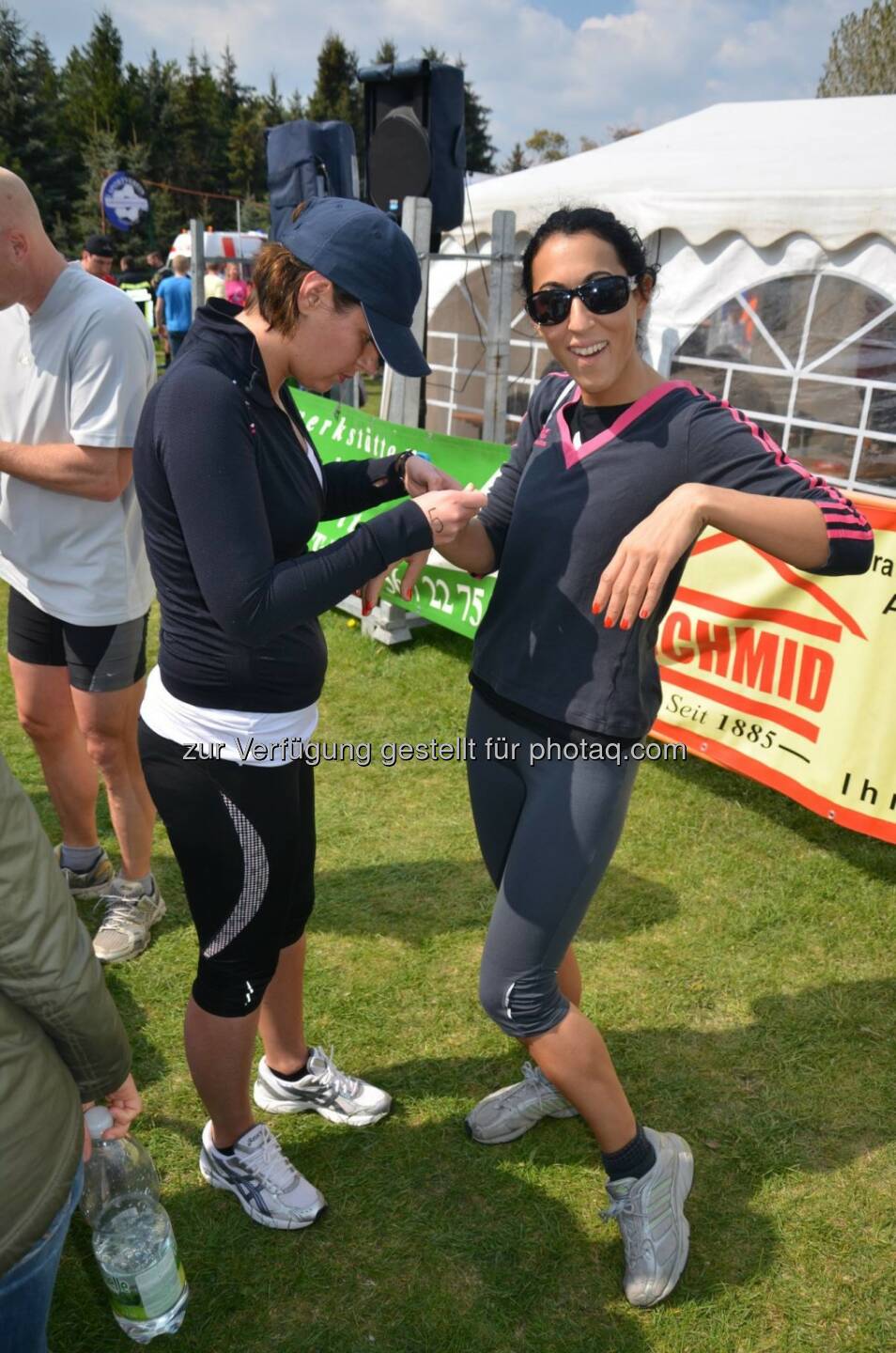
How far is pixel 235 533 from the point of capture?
159 cm

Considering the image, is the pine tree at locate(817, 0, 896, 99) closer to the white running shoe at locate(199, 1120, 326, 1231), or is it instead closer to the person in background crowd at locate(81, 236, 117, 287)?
the person in background crowd at locate(81, 236, 117, 287)

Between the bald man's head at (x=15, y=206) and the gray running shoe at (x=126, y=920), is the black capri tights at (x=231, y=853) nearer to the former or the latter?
the gray running shoe at (x=126, y=920)

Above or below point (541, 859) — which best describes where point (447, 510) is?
above

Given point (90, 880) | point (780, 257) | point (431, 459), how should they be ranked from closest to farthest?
point (90, 880)
point (431, 459)
point (780, 257)

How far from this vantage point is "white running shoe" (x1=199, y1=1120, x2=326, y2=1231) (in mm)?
2242

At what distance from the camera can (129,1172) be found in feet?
6.44

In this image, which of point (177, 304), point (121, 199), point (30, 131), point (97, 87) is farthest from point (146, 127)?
point (177, 304)

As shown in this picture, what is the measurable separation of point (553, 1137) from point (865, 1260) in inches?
31.5

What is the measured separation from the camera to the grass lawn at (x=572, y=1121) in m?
2.08

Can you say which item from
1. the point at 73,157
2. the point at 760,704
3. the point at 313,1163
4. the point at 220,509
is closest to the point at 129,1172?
the point at 313,1163

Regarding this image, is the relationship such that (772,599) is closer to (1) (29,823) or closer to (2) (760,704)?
(2) (760,704)

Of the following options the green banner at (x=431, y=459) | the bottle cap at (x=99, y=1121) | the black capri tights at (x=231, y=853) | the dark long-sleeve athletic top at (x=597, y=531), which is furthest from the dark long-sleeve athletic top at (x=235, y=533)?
the green banner at (x=431, y=459)

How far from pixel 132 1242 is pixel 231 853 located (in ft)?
2.79

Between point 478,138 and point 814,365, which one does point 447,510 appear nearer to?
point 814,365
